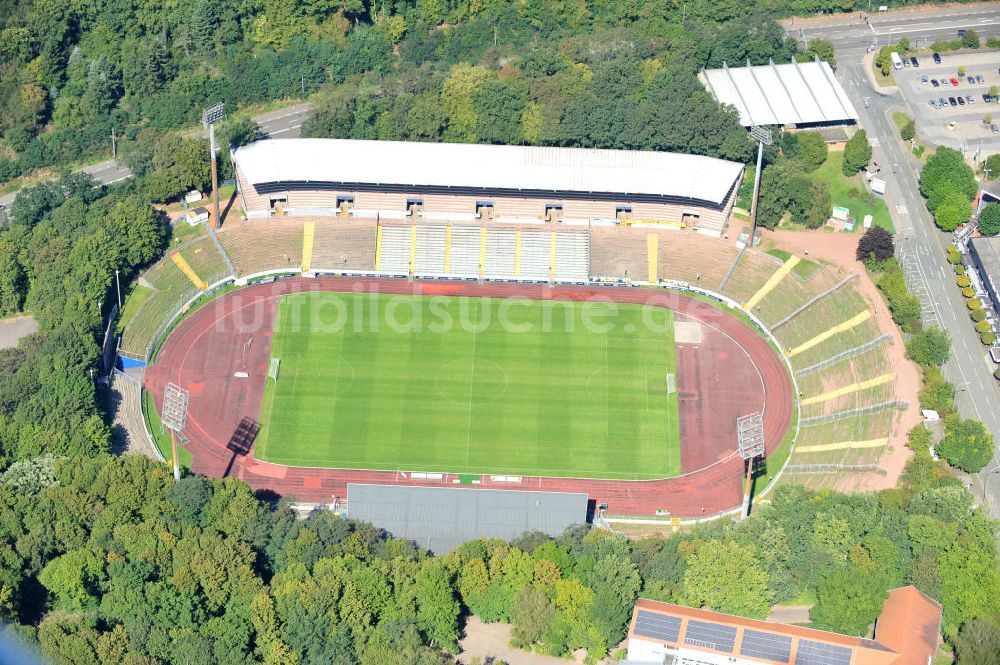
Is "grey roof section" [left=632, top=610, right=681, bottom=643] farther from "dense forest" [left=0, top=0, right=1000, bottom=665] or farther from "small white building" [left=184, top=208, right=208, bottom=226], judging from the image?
"small white building" [left=184, top=208, right=208, bottom=226]

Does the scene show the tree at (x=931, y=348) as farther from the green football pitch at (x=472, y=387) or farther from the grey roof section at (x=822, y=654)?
the grey roof section at (x=822, y=654)

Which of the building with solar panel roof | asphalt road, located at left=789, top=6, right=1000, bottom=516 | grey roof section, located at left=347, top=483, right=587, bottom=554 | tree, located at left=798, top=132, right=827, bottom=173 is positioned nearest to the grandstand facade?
tree, located at left=798, top=132, right=827, bottom=173

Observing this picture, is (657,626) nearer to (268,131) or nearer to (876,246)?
(876,246)

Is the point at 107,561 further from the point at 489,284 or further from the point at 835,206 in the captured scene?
the point at 835,206

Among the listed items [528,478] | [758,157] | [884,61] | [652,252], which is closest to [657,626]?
[528,478]

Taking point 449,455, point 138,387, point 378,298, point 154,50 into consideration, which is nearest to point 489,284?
point 378,298
